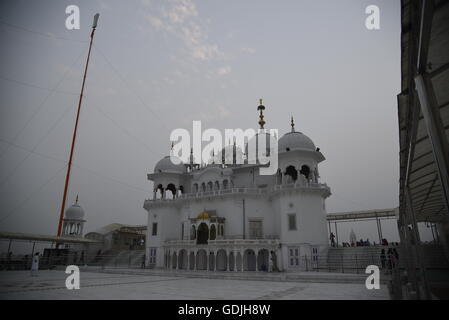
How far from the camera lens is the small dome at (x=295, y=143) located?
99.7ft

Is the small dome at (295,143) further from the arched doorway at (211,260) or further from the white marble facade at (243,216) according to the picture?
the arched doorway at (211,260)

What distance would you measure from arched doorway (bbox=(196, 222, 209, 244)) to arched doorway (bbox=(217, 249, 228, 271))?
2347mm

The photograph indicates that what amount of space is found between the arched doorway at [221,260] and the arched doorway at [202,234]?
2.35 m

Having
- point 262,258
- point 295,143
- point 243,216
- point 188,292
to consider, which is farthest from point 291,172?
point 188,292

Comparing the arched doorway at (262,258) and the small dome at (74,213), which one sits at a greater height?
the small dome at (74,213)

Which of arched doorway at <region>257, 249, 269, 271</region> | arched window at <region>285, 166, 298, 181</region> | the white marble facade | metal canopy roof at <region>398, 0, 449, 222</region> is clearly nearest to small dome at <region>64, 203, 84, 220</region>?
the white marble facade

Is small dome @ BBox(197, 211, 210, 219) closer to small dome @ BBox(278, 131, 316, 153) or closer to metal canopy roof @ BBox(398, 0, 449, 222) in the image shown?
small dome @ BBox(278, 131, 316, 153)

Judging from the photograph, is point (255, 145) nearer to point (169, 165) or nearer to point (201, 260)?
point (169, 165)

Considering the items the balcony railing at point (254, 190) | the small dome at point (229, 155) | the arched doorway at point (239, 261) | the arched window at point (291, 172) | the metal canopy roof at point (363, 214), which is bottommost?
the arched doorway at point (239, 261)

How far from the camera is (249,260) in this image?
29.5m

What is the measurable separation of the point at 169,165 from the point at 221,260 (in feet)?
47.4

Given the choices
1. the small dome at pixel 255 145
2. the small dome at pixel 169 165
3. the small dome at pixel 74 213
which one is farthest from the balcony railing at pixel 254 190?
the small dome at pixel 74 213
